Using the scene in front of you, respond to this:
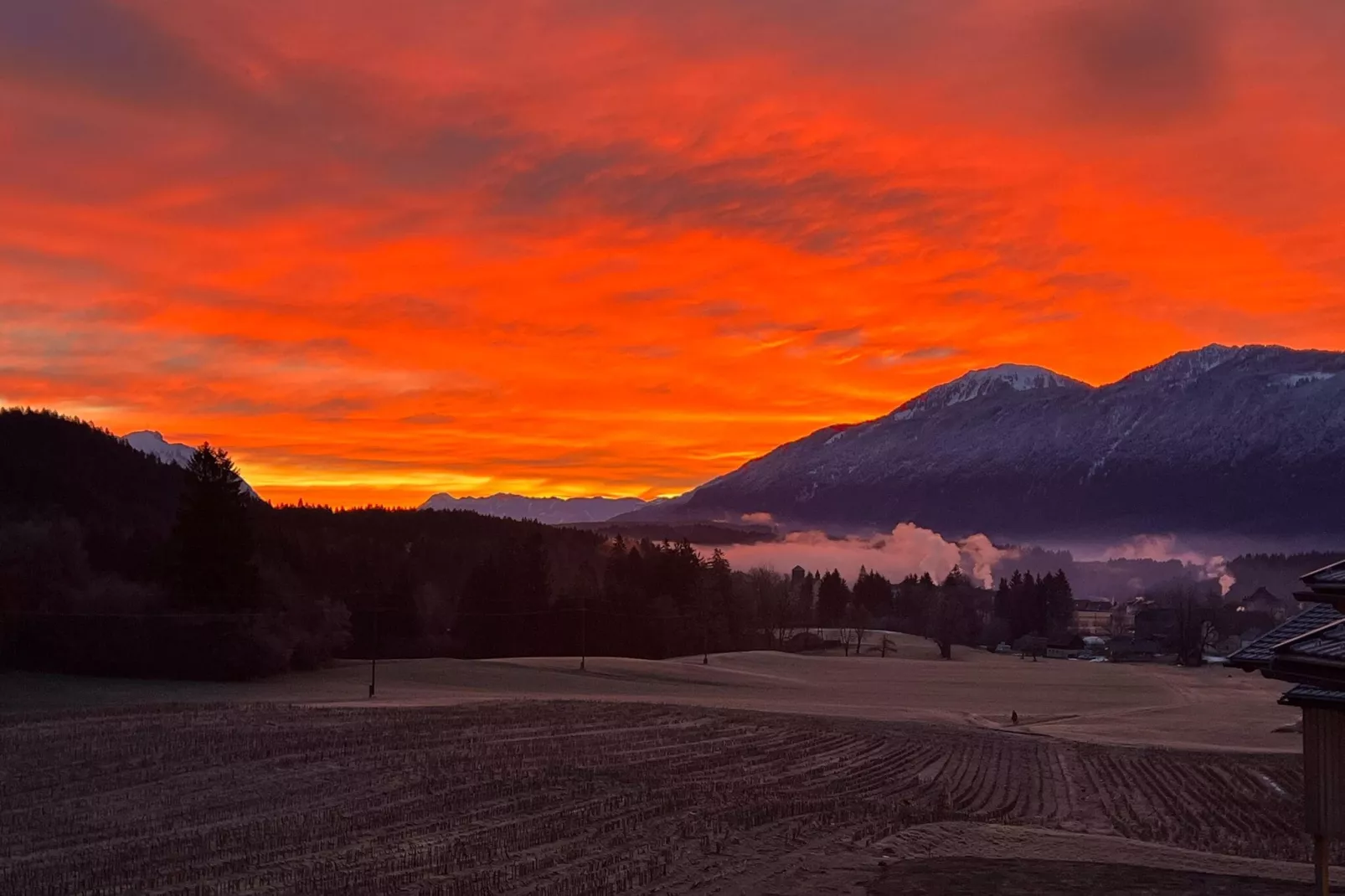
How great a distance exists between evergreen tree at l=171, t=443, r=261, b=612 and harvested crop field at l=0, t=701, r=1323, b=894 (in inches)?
1198

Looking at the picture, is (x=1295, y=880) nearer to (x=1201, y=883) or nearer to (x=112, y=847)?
(x=1201, y=883)

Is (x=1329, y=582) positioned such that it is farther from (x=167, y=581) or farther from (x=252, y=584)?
(x=167, y=581)

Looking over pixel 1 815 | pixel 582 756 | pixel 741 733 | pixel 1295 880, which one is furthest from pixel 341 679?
pixel 1295 880

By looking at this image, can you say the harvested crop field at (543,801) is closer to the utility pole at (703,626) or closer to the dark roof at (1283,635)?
the dark roof at (1283,635)

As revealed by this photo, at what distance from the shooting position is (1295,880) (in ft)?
72.1

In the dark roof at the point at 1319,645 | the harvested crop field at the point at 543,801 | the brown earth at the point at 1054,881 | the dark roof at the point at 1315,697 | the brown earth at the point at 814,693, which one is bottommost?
the brown earth at the point at 814,693

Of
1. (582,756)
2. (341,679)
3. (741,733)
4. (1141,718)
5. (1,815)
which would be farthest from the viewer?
(341,679)

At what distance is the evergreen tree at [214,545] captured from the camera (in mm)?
84000

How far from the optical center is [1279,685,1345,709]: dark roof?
60.8 feet

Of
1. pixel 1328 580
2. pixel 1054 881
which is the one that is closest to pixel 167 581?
pixel 1054 881

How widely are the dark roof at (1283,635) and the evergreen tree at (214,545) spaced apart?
249 feet

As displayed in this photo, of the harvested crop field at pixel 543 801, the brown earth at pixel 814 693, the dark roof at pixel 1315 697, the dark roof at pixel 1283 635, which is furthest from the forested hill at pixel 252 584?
the dark roof at pixel 1315 697

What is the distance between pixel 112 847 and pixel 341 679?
58.3 metres

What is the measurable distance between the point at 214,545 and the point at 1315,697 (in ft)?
256
